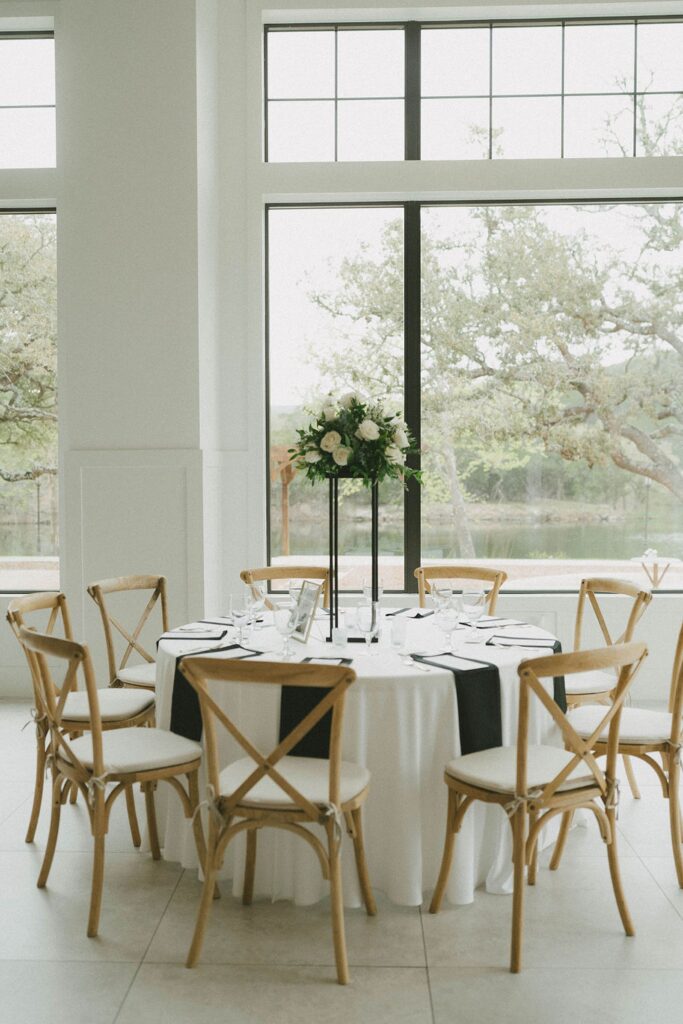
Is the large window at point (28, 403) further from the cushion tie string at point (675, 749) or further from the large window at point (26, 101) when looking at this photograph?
the cushion tie string at point (675, 749)

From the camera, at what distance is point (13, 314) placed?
19.5ft

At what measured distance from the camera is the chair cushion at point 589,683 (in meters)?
3.94

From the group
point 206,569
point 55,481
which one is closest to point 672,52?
point 206,569

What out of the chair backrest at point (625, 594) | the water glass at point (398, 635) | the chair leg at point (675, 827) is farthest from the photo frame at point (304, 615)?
the chair leg at point (675, 827)

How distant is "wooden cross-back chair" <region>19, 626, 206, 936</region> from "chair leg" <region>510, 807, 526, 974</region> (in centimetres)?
103

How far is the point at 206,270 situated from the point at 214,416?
2.84 ft

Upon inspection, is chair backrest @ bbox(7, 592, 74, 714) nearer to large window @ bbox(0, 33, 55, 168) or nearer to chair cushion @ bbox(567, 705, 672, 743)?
chair cushion @ bbox(567, 705, 672, 743)

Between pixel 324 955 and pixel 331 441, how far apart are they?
1.76 m

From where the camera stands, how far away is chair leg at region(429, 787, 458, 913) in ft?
9.82

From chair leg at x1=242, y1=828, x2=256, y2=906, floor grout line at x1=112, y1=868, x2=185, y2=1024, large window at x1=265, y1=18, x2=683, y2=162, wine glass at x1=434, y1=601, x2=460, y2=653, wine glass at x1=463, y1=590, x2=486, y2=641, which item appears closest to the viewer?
floor grout line at x1=112, y1=868, x2=185, y2=1024

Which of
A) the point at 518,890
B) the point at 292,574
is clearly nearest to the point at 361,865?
the point at 518,890

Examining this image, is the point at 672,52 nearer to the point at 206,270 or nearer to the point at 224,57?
the point at 224,57

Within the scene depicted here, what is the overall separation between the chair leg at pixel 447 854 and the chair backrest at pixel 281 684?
51 centimetres

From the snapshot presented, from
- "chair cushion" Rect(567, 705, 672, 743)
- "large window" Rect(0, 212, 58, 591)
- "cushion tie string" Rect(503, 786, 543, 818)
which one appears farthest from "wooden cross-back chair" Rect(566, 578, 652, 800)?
"large window" Rect(0, 212, 58, 591)
